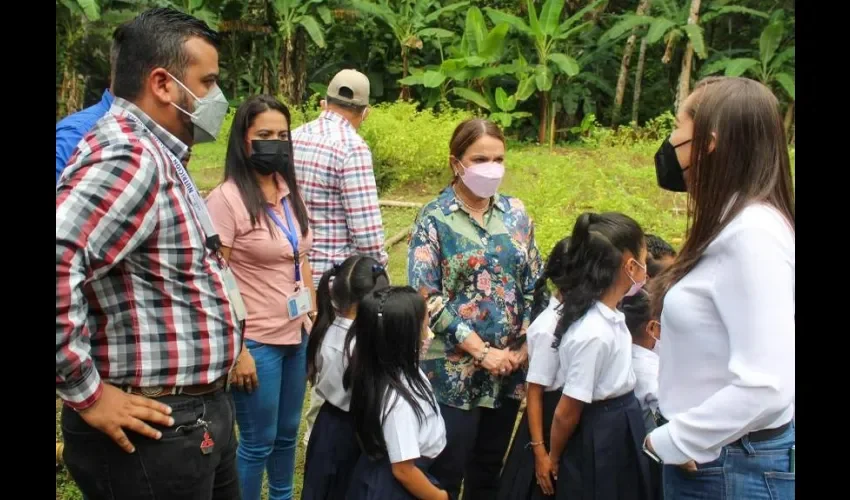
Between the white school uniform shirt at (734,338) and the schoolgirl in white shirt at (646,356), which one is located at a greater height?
the white school uniform shirt at (734,338)

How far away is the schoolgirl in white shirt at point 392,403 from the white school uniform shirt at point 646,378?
2.45 ft

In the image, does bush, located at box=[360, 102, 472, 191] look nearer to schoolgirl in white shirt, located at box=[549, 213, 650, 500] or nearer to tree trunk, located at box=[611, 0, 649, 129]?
tree trunk, located at box=[611, 0, 649, 129]

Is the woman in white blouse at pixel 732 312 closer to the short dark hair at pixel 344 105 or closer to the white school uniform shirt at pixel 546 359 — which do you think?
the white school uniform shirt at pixel 546 359

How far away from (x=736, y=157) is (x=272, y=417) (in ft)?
6.67

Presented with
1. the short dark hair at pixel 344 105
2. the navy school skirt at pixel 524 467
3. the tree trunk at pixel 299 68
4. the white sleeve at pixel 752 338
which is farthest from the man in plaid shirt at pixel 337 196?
the tree trunk at pixel 299 68

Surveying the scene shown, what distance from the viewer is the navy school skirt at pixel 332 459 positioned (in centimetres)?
280

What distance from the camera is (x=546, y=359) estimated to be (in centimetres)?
280

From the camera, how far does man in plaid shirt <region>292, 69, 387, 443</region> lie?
3.55m

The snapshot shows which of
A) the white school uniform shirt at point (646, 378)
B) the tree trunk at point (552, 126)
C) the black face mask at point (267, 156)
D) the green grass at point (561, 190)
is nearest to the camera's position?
the white school uniform shirt at point (646, 378)

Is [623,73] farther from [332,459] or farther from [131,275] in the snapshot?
[131,275]

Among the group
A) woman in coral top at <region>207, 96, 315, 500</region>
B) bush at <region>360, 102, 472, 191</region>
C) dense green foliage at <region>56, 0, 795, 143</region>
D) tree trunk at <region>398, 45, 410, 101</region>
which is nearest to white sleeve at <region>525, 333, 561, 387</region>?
woman in coral top at <region>207, 96, 315, 500</region>

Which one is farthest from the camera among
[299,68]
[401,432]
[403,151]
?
[299,68]

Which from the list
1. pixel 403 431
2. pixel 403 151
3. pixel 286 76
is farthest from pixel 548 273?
pixel 286 76
